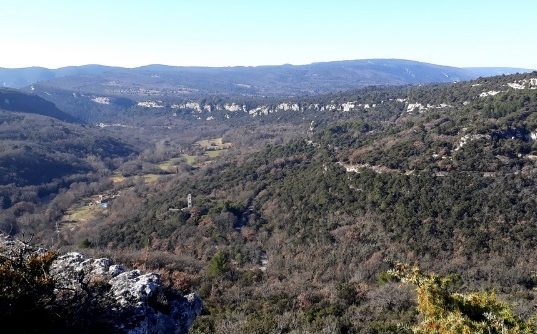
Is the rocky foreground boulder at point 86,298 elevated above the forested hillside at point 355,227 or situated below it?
above

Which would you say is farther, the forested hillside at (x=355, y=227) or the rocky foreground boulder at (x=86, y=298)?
the forested hillside at (x=355, y=227)

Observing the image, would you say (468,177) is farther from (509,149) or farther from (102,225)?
(102,225)

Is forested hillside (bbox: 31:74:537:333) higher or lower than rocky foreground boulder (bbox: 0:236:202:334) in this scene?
lower

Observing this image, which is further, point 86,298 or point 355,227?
point 355,227

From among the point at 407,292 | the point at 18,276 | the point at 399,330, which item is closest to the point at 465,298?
the point at 399,330

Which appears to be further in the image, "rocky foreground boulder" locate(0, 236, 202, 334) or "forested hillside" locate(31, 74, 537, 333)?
"forested hillside" locate(31, 74, 537, 333)

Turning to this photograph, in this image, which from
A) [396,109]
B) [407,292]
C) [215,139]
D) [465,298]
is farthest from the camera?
[215,139]

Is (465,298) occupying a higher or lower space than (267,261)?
higher

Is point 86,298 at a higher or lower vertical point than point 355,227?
higher
